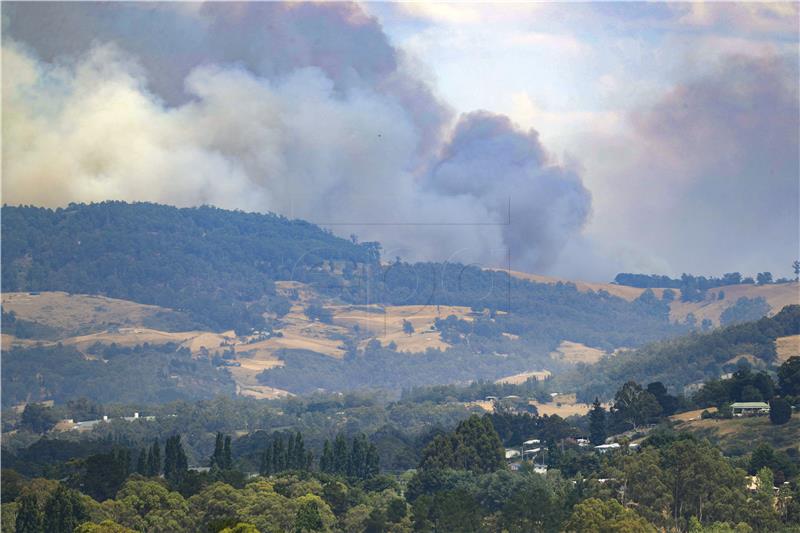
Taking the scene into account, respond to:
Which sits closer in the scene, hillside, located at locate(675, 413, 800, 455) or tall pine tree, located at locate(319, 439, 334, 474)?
hillside, located at locate(675, 413, 800, 455)

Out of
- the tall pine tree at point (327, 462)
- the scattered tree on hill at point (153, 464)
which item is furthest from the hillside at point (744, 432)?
the scattered tree on hill at point (153, 464)

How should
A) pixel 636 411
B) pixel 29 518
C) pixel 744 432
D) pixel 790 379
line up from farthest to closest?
pixel 636 411, pixel 790 379, pixel 744 432, pixel 29 518

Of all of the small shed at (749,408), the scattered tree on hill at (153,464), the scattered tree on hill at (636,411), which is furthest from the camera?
the scattered tree on hill at (636,411)

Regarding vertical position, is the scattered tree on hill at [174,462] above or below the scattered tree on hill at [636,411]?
below

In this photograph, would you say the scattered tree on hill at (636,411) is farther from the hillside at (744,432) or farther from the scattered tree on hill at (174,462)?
the scattered tree on hill at (174,462)

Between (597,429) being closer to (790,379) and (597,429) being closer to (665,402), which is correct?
(665,402)

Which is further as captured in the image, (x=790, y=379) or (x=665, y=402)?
(x=665, y=402)

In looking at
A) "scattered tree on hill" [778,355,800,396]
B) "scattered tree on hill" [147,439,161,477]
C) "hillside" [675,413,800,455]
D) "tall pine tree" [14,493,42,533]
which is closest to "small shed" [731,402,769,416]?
"scattered tree on hill" [778,355,800,396]

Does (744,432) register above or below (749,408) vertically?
below

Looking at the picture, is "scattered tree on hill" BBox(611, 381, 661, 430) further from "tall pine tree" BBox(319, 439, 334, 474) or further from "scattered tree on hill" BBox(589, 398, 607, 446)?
"tall pine tree" BBox(319, 439, 334, 474)

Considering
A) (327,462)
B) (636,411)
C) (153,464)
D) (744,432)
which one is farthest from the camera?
(636,411)

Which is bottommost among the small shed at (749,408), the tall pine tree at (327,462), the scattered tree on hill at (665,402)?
the tall pine tree at (327,462)

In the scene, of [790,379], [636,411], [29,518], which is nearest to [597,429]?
[636,411]

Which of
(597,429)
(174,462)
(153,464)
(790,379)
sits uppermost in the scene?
(790,379)
